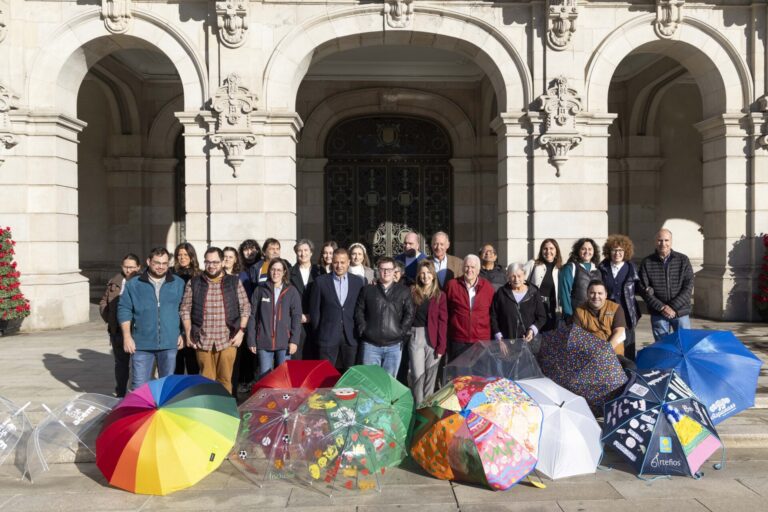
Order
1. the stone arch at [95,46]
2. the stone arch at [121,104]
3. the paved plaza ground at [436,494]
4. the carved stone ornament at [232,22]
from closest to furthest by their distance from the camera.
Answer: the paved plaza ground at [436,494], the carved stone ornament at [232,22], the stone arch at [95,46], the stone arch at [121,104]

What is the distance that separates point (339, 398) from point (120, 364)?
3097mm

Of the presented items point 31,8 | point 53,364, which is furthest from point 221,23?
point 53,364

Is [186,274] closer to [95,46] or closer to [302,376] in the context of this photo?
[302,376]

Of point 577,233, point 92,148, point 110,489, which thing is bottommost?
point 110,489

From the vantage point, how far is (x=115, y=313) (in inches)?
260

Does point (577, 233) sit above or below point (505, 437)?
above

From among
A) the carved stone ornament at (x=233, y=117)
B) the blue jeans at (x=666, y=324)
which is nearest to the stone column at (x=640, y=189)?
the blue jeans at (x=666, y=324)

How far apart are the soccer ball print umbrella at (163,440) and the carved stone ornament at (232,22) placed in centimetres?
767

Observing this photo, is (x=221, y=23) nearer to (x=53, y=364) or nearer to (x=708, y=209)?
(x=53, y=364)

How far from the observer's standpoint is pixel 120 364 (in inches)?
265

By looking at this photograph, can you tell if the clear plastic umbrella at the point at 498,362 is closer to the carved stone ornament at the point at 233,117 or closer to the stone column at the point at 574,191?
the stone column at the point at 574,191

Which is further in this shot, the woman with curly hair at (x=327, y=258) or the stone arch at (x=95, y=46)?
the stone arch at (x=95, y=46)

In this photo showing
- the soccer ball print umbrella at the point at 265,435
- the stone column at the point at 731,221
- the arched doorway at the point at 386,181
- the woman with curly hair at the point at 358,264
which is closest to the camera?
the soccer ball print umbrella at the point at 265,435

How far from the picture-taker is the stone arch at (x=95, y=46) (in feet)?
36.4
